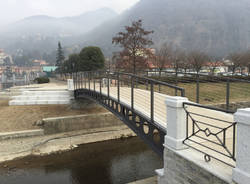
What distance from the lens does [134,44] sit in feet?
69.1

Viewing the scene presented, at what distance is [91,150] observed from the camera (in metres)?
13.7

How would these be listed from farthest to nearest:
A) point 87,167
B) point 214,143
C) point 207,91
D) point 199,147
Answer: point 207,91, point 87,167, point 199,147, point 214,143

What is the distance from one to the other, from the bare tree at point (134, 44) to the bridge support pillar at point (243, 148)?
1809cm

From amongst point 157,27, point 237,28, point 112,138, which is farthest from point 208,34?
point 112,138

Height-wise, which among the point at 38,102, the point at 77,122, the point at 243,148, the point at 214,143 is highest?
the point at 243,148

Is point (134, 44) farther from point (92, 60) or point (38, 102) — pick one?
point (92, 60)

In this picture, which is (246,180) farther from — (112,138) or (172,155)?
(112,138)

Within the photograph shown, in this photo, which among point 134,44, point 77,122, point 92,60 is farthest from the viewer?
point 92,60

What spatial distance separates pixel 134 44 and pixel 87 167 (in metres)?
13.2

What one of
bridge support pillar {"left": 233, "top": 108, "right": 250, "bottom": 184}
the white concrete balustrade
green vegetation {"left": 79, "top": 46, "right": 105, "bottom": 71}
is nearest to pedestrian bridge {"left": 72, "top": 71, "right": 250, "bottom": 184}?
bridge support pillar {"left": 233, "top": 108, "right": 250, "bottom": 184}

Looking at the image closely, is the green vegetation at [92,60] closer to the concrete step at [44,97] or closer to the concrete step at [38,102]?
the concrete step at [44,97]

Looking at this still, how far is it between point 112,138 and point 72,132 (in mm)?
2866

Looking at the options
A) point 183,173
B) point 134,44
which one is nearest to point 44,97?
point 134,44

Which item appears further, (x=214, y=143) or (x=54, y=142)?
(x=54, y=142)
